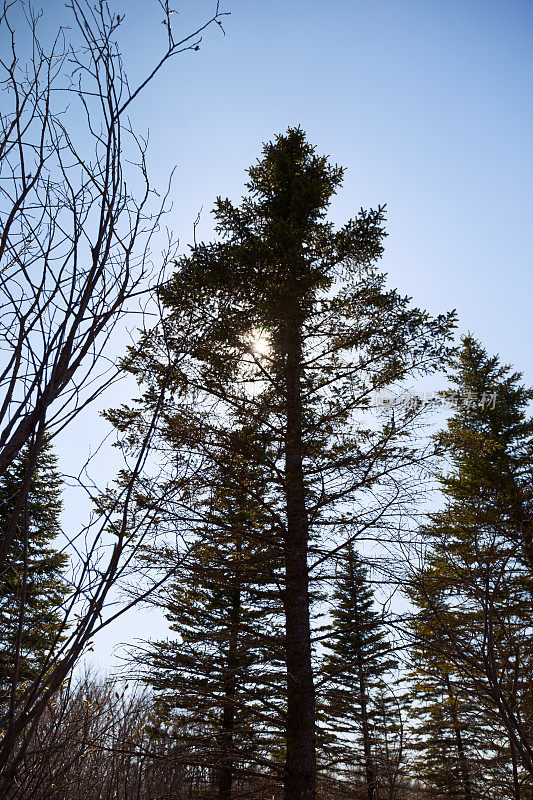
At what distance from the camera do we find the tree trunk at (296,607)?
553 cm

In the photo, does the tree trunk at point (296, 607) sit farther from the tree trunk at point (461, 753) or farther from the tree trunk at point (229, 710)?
the tree trunk at point (461, 753)

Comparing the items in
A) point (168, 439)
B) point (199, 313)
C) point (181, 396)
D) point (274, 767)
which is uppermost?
point (199, 313)

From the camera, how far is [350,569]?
6.38 meters

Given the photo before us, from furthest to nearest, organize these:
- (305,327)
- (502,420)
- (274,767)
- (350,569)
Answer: (502,420), (305,327), (350,569), (274,767)

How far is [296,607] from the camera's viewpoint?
6.38 meters

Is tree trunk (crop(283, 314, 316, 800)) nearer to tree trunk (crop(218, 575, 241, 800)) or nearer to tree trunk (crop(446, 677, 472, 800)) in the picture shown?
tree trunk (crop(218, 575, 241, 800))

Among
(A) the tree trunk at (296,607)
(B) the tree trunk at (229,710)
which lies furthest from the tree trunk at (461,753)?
(B) the tree trunk at (229,710)

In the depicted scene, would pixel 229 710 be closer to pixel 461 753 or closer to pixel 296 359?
pixel 461 753

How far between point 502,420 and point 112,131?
14276 mm

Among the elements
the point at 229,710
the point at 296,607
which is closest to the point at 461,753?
the point at 229,710

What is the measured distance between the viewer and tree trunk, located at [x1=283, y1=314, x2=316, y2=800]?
5531 mm

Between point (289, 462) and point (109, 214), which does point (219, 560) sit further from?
point (109, 214)

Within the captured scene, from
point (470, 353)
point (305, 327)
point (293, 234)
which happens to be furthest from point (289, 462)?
point (470, 353)

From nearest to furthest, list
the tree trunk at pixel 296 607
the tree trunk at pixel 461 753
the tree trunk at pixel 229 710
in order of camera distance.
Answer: the tree trunk at pixel 461 753 → the tree trunk at pixel 296 607 → the tree trunk at pixel 229 710
